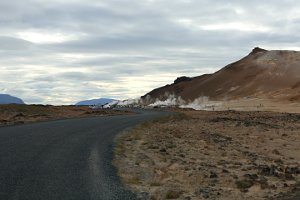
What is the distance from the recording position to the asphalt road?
11321mm

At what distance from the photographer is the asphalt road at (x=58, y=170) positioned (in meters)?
11.3

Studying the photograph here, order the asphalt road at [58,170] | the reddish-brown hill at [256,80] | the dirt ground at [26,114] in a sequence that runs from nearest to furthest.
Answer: the asphalt road at [58,170] → the dirt ground at [26,114] → the reddish-brown hill at [256,80]

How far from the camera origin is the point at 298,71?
561 ft

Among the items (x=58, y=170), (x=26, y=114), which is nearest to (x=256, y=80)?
(x=26, y=114)

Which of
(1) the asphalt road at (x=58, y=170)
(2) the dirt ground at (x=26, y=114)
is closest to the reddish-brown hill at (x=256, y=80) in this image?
(2) the dirt ground at (x=26, y=114)

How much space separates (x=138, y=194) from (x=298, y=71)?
556 ft

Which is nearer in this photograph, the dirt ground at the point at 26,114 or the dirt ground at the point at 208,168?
the dirt ground at the point at 208,168

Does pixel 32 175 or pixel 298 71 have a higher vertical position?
pixel 298 71

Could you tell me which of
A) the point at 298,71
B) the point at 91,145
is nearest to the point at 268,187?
the point at 91,145

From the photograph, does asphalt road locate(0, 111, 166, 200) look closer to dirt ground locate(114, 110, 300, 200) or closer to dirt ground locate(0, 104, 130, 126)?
dirt ground locate(114, 110, 300, 200)

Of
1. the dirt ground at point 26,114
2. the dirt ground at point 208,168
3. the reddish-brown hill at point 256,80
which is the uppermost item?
the reddish-brown hill at point 256,80

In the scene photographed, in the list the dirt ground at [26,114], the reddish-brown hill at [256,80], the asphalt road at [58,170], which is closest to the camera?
the asphalt road at [58,170]

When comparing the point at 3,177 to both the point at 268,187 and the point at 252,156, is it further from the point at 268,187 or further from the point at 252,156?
the point at 252,156

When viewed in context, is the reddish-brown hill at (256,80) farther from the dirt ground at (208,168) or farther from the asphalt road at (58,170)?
the asphalt road at (58,170)
